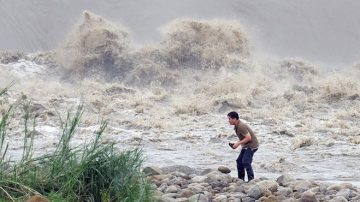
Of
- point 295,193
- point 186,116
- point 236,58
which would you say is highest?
point 236,58

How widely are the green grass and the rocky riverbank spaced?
1.97 ft

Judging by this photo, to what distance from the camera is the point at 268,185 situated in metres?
8.85

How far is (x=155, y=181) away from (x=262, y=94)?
1510 cm

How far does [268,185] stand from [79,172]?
2770 mm

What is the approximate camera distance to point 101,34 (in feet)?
102

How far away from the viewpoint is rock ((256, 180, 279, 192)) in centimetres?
873

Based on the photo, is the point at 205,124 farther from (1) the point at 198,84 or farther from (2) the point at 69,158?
(2) the point at 69,158

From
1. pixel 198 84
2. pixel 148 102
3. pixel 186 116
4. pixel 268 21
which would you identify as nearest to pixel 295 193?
pixel 186 116

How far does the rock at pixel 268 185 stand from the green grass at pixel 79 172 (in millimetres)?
1951

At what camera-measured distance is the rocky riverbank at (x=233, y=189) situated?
26.8 feet

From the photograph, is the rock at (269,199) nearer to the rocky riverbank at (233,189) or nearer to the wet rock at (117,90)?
the rocky riverbank at (233,189)

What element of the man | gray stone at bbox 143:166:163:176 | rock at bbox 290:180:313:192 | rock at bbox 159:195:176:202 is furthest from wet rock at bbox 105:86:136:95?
rock at bbox 159:195:176:202

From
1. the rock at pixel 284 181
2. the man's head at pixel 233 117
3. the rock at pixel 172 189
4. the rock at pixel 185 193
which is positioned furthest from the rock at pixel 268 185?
the man's head at pixel 233 117

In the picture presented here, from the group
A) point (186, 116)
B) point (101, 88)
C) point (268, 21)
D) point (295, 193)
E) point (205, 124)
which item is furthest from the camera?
point (268, 21)
